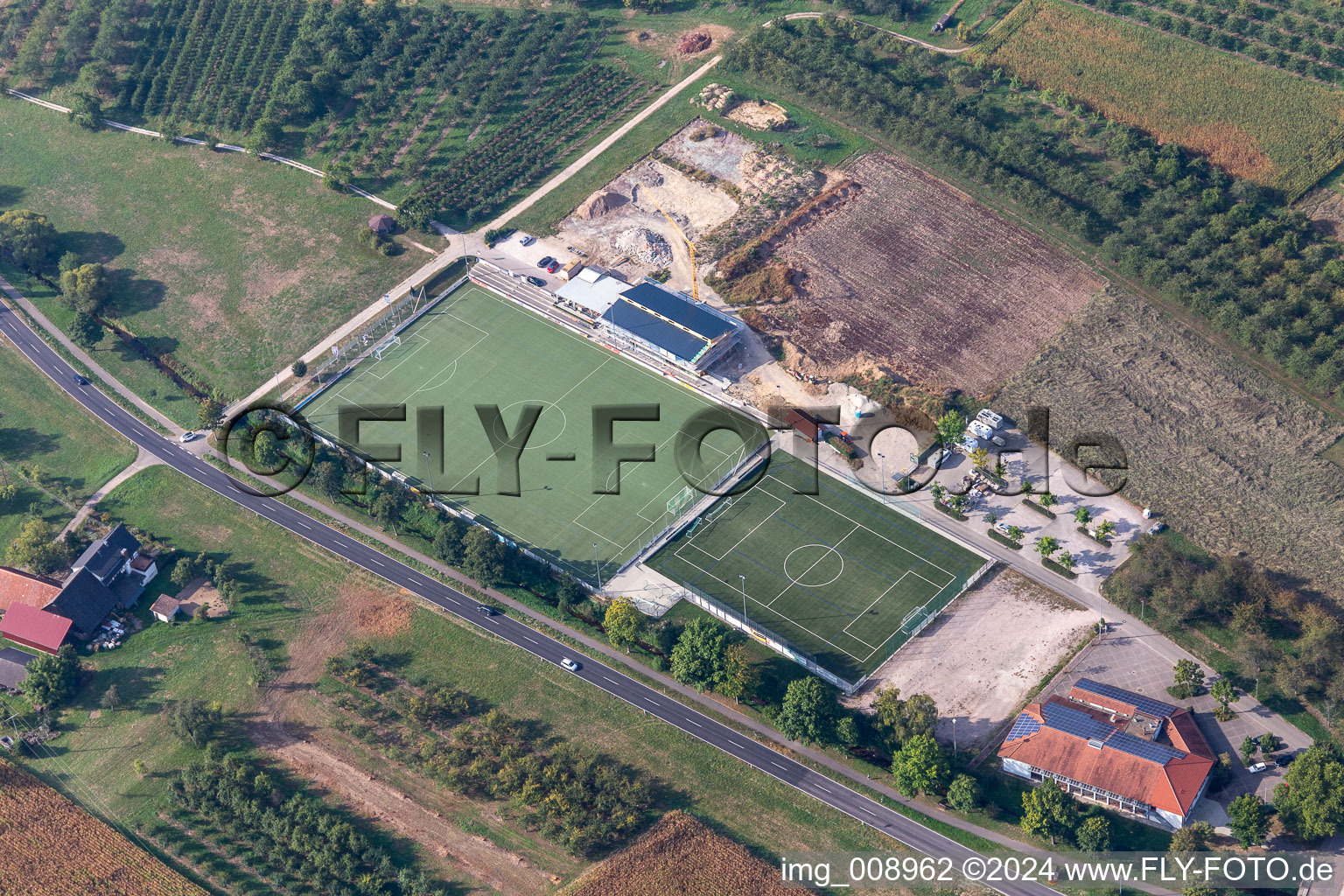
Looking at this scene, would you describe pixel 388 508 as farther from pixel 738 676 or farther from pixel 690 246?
pixel 690 246

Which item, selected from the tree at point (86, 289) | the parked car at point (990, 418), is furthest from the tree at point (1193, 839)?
the tree at point (86, 289)

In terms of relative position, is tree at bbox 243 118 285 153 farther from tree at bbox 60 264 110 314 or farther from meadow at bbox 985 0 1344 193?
meadow at bbox 985 0 1344 193

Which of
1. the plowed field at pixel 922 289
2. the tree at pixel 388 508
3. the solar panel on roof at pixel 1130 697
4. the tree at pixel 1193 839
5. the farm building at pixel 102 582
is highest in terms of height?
the plowed field at pixel 922 289

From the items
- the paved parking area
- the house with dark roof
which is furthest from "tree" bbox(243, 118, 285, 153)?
the paved parking area

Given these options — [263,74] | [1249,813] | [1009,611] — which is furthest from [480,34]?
[1249,813]

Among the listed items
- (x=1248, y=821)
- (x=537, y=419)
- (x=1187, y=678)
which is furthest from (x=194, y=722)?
(x=1248, y=821)

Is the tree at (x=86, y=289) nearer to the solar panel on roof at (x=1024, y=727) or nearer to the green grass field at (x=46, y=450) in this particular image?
the green grass field at (x=46, y=450)
